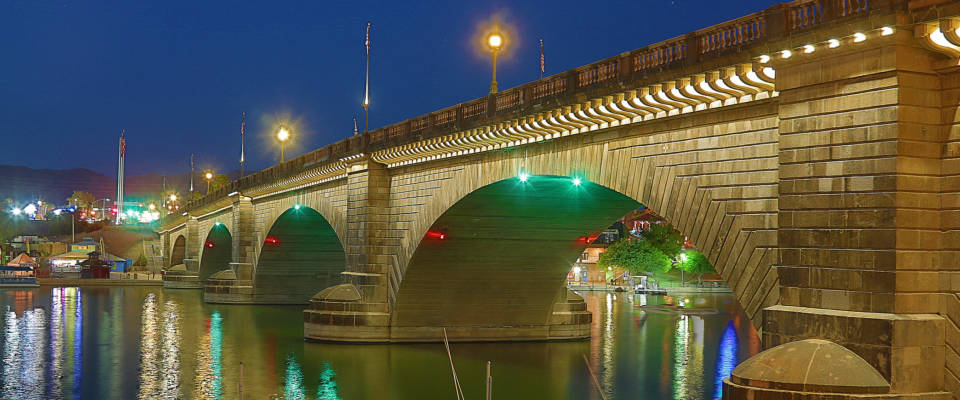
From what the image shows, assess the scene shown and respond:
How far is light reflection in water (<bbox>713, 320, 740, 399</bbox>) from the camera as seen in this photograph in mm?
27438

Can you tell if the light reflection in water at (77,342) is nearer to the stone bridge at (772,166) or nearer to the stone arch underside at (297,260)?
the stone arch underside at (297,260)

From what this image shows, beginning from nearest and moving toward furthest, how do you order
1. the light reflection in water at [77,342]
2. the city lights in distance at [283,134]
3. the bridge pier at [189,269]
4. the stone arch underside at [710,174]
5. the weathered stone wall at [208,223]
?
the stone arch underside at [710,174]
the light reflection in water at [77,342]
the city lights in distance at [283,134]
the weathered stone wall at [208,223]
the bridge pier at [189,269]

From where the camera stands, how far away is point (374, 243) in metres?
34.3

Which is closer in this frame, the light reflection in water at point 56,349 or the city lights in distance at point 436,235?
the light reflection in water at point 56,349

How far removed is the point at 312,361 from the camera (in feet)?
102

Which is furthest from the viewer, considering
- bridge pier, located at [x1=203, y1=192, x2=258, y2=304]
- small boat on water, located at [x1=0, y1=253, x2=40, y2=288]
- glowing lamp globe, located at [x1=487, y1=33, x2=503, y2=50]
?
small boat on water, located at [x1=0, y1=253, x2=40, y2=288]

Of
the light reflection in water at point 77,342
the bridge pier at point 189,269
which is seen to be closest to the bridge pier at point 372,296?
the light reflection in water at point 77,342

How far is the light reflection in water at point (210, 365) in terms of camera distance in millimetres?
25422

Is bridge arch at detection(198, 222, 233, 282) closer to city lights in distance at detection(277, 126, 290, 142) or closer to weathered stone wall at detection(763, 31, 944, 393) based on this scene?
city lights in distance at detection(277, 126, 290, 142)

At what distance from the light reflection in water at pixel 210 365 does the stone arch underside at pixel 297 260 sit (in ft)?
29.6

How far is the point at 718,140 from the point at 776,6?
3.11 metres

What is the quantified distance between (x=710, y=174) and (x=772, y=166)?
1.83 metres

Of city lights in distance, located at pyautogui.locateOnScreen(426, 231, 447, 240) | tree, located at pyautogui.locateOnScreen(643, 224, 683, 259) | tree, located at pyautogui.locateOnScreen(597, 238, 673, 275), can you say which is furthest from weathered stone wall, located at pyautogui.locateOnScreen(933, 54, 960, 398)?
tree, located at pyautogui.locateOnScreen(643, 224, 683, 259)

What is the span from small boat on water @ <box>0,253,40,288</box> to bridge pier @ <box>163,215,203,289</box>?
1061cm
